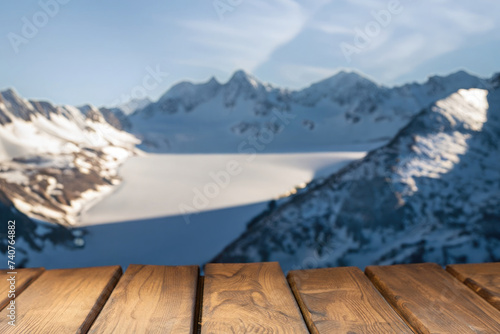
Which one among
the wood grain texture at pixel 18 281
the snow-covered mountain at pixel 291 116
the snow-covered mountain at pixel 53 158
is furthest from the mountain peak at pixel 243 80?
the wood grain texture at pixel 18 281

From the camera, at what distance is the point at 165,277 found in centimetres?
89

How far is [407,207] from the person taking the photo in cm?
325

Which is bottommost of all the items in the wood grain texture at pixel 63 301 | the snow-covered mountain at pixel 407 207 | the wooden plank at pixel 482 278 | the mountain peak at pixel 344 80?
the snow-covered mountain at pixel 407 207

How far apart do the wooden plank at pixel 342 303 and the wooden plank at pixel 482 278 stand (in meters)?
0.22

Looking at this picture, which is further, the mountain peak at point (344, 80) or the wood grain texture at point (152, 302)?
the mountain peak at point (344, 80)

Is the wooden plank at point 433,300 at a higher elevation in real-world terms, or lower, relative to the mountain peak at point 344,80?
lower

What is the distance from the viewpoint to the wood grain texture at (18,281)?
826mm

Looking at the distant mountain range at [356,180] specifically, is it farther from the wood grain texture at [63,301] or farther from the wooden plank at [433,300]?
the wood grain texture at [63,301]

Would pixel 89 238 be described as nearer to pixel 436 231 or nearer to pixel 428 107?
pixel 436 231

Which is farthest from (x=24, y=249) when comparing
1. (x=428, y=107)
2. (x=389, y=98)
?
(x=389, y=98)

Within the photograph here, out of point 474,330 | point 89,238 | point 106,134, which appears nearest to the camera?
point 474,330

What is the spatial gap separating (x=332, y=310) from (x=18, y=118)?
3949 millimetres

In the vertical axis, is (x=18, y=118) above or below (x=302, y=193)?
above

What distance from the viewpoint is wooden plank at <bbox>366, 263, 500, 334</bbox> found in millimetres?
688
